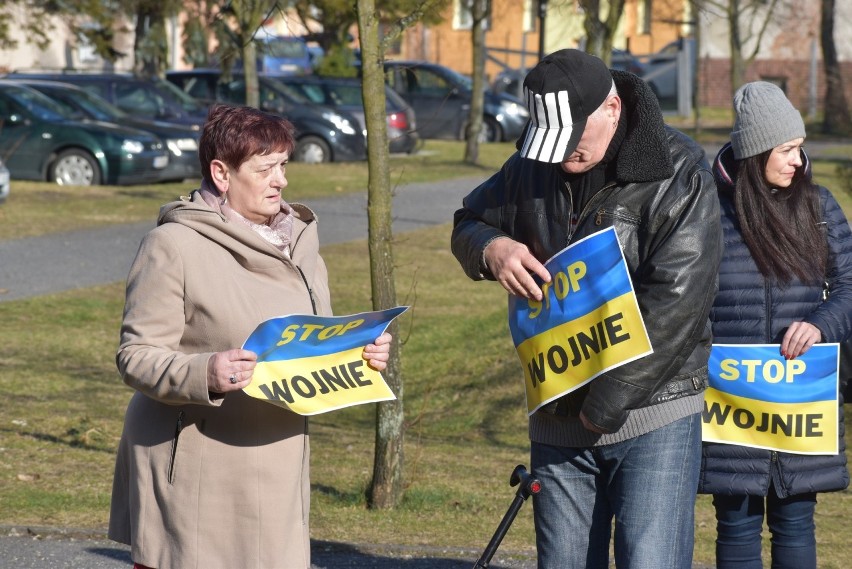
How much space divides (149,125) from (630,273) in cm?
1851

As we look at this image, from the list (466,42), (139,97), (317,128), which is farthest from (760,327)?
(466,42)

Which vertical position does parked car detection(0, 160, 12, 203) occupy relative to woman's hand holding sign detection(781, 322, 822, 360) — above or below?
below

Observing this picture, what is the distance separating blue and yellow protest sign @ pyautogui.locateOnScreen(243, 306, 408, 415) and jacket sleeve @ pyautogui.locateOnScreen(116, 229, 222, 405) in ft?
0.45

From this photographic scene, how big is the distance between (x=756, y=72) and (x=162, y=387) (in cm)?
4329

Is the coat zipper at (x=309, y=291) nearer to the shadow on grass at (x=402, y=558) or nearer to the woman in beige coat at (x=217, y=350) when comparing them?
the woman in beige coat at (x=217, y=350)

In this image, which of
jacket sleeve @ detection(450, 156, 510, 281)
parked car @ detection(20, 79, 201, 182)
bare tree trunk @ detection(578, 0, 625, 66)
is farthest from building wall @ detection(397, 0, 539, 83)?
jacket sleeve @ detection(450, 156, 510, 281)

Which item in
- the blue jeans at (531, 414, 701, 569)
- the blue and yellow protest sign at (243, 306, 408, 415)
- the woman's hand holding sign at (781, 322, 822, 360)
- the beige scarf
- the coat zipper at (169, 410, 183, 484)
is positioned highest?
the beige scarf

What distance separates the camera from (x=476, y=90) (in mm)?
25969

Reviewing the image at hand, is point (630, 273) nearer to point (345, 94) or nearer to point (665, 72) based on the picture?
point (345, 94)

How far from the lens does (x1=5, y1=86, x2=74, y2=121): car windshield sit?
64.7 ft

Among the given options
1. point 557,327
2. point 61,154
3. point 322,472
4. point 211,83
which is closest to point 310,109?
point 211,83

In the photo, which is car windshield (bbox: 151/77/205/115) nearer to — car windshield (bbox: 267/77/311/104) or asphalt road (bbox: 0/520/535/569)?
car windshield (bbox: 267/77/311/104)

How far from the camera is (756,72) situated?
44.3 meters

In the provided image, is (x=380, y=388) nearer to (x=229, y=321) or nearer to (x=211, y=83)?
(x=229, y=321)
